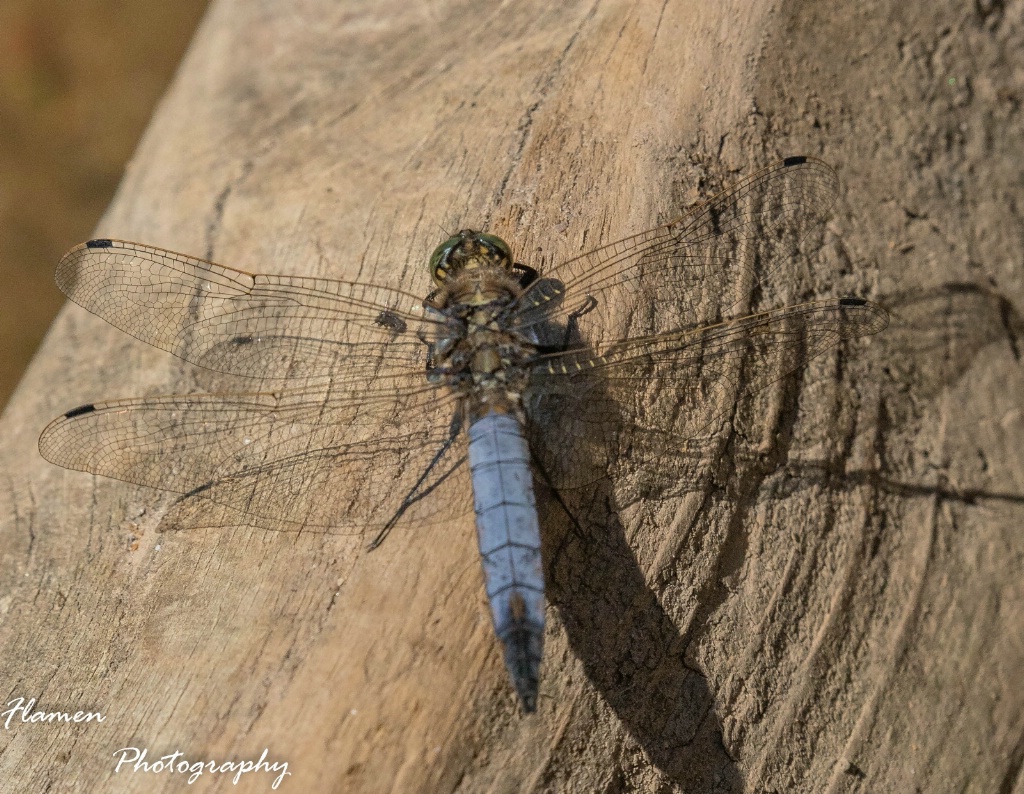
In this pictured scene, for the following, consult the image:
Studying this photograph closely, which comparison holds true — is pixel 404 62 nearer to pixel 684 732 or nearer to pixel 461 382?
pixel 461 382

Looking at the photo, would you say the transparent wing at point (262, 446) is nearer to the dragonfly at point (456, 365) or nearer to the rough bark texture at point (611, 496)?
the dragonfly at point (456, 365)

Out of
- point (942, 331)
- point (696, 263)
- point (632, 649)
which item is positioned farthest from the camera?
point (942, 331)

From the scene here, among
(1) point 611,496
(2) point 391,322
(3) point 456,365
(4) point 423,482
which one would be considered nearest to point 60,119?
(2) point 391,322

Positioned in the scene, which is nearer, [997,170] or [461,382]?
[461,382]

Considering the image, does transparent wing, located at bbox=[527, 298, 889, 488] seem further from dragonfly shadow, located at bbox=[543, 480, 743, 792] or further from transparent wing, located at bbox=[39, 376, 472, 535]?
transparent wing, located at bbox=[39, 376, 472, 535]

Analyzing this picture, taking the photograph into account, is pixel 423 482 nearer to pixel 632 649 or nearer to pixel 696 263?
pixel 632 649

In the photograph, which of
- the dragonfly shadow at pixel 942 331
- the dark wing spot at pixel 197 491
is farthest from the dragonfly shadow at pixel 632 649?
the dragonfly shadow at pixel 942 331

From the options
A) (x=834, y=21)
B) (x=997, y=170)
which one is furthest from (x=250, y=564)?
(x=997, y=170)
